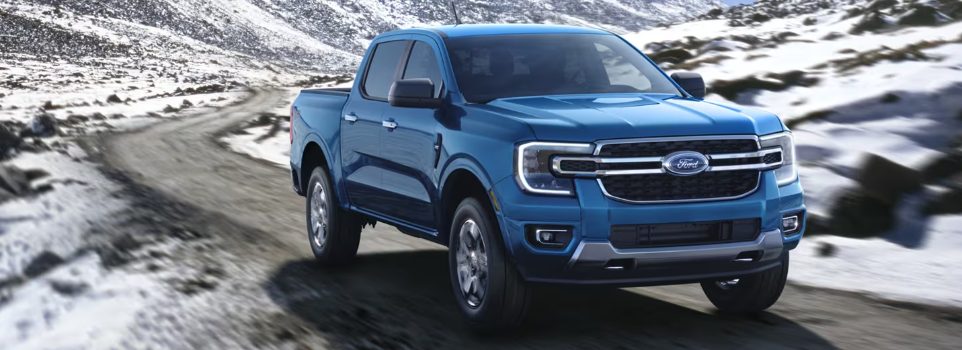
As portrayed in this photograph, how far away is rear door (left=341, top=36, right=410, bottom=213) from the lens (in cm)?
724

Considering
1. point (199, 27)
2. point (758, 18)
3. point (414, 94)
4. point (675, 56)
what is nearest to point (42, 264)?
point (414, 94)

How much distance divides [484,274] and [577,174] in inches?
32.8

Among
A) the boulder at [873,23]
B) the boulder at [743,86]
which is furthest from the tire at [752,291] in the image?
the boulder at [873,23]

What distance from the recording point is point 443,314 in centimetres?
647

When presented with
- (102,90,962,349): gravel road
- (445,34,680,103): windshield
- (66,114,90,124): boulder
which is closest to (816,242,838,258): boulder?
(102,90,962,349): gravel road

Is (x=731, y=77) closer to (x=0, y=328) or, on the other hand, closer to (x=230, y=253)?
(x=230, y=253)

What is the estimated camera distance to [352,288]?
289 inches

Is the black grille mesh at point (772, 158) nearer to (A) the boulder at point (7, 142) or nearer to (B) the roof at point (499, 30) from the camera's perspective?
(B) the roof at point (499, 30)

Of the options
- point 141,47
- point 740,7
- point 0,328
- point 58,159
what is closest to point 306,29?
point 141,47

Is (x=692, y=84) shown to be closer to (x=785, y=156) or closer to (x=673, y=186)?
(x=785, y=156)

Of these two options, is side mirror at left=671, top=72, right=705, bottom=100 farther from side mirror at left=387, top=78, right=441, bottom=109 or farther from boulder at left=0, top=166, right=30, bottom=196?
boulder at left=0, top=166, right=30, bottom=196

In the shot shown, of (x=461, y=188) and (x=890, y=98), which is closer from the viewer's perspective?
(x=461, y=188)

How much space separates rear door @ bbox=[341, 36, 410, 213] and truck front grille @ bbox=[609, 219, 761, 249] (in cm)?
229

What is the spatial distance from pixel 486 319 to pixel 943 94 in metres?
8.11
